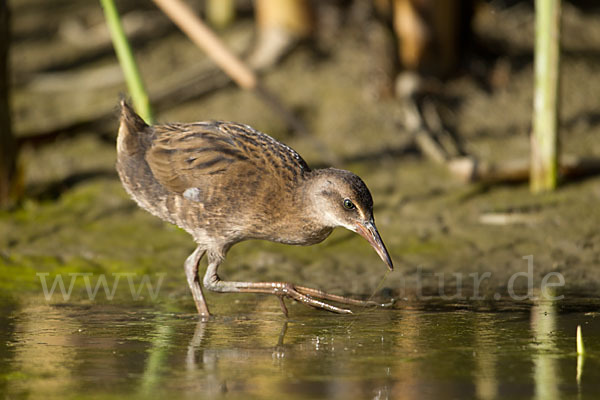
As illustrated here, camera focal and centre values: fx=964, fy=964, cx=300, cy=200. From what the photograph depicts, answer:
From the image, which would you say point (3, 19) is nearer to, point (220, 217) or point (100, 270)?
point (100, 270)

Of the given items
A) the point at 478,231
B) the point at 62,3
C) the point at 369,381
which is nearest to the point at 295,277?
the point at 478,231

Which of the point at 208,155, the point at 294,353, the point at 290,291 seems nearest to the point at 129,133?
the point at 208,155

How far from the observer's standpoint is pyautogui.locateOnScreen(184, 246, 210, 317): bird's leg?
6.01 metres

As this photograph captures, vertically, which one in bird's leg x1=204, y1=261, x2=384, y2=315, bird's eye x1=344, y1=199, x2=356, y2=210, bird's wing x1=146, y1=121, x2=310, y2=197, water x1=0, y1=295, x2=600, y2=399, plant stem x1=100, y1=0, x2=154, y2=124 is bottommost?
water x1=0, y1=295, x2=600, y2=399

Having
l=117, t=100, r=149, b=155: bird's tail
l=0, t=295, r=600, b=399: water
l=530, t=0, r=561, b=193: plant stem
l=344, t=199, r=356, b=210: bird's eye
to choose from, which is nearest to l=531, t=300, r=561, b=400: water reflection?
l=0, t=295, r=600, b=399: water

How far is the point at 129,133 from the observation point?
647 centimetres

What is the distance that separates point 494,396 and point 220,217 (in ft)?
8.77

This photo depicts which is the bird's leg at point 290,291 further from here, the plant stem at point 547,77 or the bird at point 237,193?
the plant stem at point 547,77

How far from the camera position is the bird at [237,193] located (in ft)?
19.2

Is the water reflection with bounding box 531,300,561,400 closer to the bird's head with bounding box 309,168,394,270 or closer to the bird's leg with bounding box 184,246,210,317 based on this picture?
the bird's head with bounding box 309,168,394,270

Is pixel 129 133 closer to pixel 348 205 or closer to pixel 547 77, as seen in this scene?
pixel 348 205

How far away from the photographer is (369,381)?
163 inches

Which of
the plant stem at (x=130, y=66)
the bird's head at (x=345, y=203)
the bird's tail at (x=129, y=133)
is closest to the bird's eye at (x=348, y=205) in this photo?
the bird's head at (x=345, y=203)

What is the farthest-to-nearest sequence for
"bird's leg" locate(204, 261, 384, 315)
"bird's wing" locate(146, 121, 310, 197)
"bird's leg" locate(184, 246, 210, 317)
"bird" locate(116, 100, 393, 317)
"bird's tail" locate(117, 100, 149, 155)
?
"bird's tail" locate(117, 100, 149, 155), "bird's wing" locate(146, 121, 310, 197), "bird's leg" locate(184, 246, 210, 317), "bird" locate(116, 100, 393, 317), "bird's leg" locate(204, 261, 384, 315)
